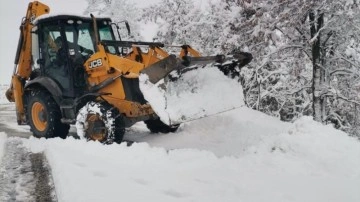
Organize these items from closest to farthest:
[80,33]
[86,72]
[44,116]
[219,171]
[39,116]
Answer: [219,171], [86,72], [80,33], [44,116], [39,116]

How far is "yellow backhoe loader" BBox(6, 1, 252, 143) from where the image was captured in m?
7.11

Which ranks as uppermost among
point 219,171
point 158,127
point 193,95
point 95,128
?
point 193,95

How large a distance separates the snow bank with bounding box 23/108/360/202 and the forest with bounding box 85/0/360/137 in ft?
9.42

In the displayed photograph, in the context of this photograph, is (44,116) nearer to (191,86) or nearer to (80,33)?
(80,33)

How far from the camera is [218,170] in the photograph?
486 centimetres

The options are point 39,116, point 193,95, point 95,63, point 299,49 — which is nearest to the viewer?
point 193,95

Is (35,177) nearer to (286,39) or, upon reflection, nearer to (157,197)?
(157,197)

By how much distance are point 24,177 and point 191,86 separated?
326 centimetres

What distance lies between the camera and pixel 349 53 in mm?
10844

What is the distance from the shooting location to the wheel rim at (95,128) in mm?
7216

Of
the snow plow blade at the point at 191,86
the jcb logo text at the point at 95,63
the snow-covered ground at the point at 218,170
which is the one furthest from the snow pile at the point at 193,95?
the jcb logo text at the point at 95,63

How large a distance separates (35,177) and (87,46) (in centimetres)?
383

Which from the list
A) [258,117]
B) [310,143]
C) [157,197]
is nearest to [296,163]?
[310,143]

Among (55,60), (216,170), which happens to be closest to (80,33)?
(55,60)
